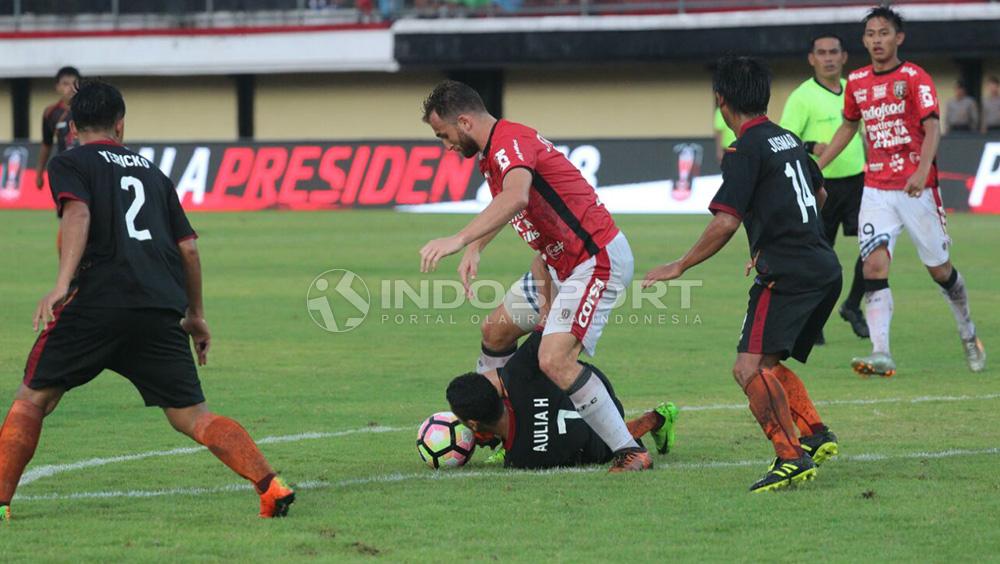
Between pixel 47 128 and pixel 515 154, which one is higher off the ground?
pixel 515 154

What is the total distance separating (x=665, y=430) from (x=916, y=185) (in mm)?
3314

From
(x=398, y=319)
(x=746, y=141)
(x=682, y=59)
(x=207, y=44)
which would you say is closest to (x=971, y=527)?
(x=746, y=141)

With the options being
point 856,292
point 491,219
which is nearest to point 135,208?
point 491,219

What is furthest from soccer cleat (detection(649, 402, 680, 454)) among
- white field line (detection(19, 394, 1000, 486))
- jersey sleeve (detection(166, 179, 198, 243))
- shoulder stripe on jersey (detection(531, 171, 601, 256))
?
jersey sleeve (detection(166, 179, 198, 243))

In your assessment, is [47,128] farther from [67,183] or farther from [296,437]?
[67,183]

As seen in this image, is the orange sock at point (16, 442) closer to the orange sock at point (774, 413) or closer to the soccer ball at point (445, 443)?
the soccer ball at point (445, 443)

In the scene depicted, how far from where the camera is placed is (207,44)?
124 feet

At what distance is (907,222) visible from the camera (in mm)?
10750

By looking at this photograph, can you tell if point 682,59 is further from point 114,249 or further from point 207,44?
point 114,249

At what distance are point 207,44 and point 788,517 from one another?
33.1 m

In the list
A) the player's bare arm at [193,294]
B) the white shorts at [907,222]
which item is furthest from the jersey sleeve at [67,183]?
the white shorts at [907,222]

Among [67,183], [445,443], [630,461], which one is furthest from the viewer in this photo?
[445,443]

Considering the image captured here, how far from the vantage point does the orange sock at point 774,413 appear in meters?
6.85

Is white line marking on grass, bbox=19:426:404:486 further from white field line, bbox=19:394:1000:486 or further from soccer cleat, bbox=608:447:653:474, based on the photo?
soccer cleat, bbox=608:447:653:474
